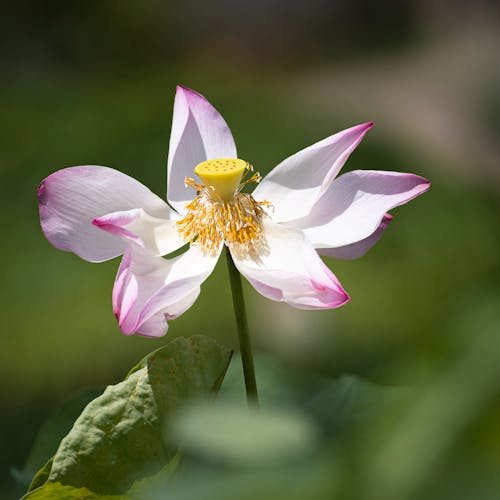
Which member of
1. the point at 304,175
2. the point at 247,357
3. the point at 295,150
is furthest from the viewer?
the point at 295,150

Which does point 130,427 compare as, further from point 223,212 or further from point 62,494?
point 223,212

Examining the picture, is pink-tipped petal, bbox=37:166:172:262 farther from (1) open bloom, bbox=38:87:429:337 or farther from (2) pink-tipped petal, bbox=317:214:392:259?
(2) pink-tipped petal, bbox=317:214:392:259

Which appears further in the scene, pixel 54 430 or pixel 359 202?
pixel 54 430

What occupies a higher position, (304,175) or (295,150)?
(304,175)

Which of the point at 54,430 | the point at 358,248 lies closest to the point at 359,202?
the point at 358,248

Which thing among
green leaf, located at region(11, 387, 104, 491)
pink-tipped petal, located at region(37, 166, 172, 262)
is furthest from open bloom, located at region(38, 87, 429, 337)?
green leaf, located at region(11, 387, 104, 491)
